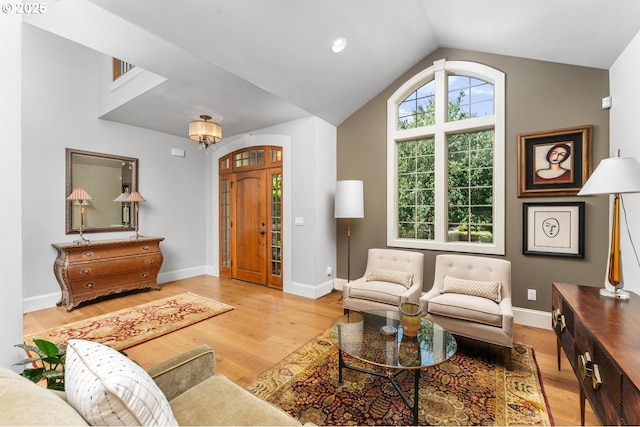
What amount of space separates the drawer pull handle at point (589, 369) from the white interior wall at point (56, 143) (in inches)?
209

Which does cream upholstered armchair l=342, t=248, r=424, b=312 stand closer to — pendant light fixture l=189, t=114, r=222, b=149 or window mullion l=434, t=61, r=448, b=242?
window mullion l=434, t=61, r=448, b=242

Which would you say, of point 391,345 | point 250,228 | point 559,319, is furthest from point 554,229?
point 250,228

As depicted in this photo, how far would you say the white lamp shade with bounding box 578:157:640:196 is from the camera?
5.78 feet

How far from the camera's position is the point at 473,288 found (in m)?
2.70

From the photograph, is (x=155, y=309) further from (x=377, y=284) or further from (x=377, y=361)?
(x=377, y=361)

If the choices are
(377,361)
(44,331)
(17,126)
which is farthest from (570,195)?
(44,331)

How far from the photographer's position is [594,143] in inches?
109

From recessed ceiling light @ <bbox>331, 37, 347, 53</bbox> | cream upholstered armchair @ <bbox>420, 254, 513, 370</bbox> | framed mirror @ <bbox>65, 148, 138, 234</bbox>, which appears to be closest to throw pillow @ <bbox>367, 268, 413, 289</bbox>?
cream upholstered armchair @ <bbox>420, 254, 513, 370</bbox>

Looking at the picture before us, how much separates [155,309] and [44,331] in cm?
100

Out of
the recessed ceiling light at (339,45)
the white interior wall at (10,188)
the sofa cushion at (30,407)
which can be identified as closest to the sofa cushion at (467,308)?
the sofa cushion at (30,407)

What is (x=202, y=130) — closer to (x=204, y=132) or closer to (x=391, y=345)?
(x=204, y=132)

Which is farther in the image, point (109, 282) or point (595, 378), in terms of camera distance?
point (109, 282)

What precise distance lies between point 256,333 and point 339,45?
314 centimetres

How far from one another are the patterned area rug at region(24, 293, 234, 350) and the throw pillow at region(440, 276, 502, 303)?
2610 millimetres
